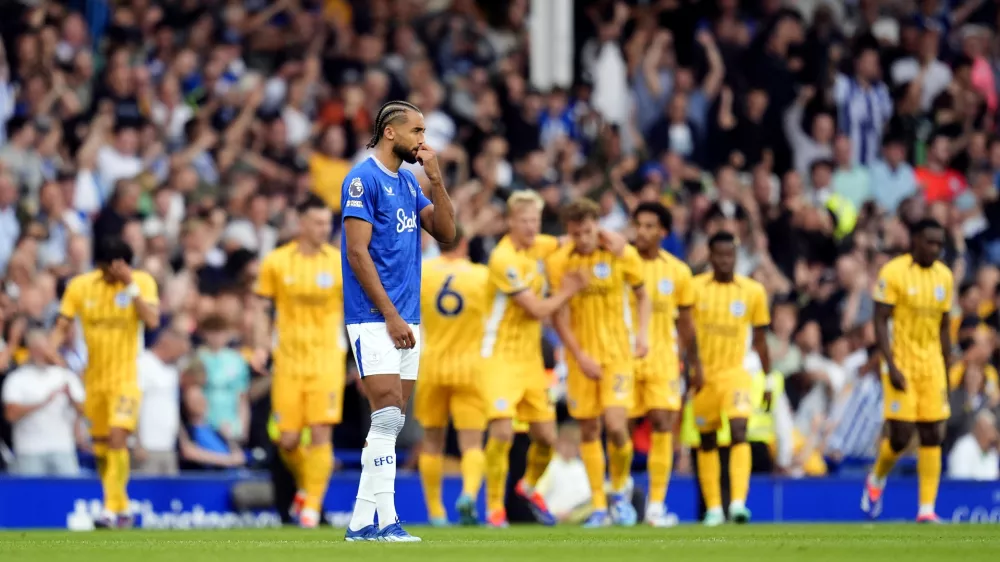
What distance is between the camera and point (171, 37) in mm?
21547

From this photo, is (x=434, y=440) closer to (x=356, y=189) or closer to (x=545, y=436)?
(x=545, y=436)

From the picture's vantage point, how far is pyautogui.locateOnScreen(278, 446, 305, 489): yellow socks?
16422 mm

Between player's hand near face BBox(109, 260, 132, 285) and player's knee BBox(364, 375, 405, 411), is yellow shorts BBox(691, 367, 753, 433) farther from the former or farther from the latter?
player's knee BBox(364, 375, 405, 411)

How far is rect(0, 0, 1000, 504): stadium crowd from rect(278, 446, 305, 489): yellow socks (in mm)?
1414

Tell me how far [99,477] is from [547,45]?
9.50 m

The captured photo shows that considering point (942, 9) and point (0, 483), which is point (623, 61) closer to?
point (942, 9)

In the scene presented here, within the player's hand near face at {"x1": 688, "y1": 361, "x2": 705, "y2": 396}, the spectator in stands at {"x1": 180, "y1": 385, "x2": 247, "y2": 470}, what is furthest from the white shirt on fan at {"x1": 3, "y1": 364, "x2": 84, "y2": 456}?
the player's hand near face at {"x1": 688, "y1": 361, "x2": 705, "y2": 396}

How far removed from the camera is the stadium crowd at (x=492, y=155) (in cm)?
1841

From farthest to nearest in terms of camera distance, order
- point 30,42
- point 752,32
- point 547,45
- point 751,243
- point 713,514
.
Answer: point 752,32 < point 547,45 < point 751,243 < point 30,42 < point 713,514

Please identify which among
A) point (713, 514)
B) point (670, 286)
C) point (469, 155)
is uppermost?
point (469, 155)

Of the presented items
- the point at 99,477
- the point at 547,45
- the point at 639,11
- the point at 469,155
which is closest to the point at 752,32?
the point at 639,11

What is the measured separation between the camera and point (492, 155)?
70.7 feet

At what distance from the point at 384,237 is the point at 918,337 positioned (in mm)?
7050

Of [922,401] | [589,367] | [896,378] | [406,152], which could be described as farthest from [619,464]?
[406,152]
